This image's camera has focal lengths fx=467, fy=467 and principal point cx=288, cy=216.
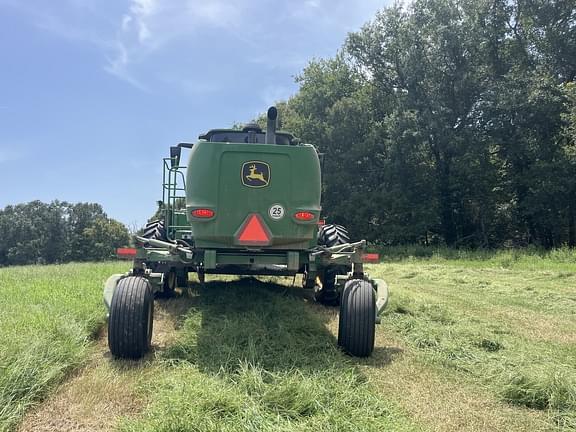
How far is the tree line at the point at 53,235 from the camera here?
57281 mm

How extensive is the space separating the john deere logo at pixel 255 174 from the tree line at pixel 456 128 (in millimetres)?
17507

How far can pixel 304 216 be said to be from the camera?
4641 mm

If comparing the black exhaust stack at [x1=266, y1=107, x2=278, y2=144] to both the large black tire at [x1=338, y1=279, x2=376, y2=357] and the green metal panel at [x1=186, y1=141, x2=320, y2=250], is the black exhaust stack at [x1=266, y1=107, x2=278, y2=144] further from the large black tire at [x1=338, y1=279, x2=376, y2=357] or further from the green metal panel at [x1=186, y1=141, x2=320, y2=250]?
the large black tire at [x1=338, y1=279, x2=376, y2=357]

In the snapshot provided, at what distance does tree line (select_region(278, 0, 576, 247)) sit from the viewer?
2043 cm

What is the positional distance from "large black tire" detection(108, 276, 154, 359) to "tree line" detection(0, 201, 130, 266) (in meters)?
55.0

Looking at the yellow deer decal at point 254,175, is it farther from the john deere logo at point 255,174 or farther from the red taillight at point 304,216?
the red taillight at point 304,216

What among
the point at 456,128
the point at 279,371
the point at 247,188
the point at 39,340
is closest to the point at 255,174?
the point at 247,188

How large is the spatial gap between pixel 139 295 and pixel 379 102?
24079 millimetres

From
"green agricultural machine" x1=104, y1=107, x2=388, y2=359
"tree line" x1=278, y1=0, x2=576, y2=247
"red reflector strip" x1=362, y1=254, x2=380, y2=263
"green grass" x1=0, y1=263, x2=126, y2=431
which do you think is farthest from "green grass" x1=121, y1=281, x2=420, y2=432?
"tree line" x1=278, y1=0, x2=576, y2=247

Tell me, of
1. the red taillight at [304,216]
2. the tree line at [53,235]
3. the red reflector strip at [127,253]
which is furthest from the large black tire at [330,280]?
the tree line at [53,235]

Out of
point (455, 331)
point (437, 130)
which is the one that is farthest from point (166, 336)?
point (437, 130)

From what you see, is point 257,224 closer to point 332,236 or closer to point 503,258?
point 332,236

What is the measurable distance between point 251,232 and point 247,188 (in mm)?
430

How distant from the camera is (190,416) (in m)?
2.63
